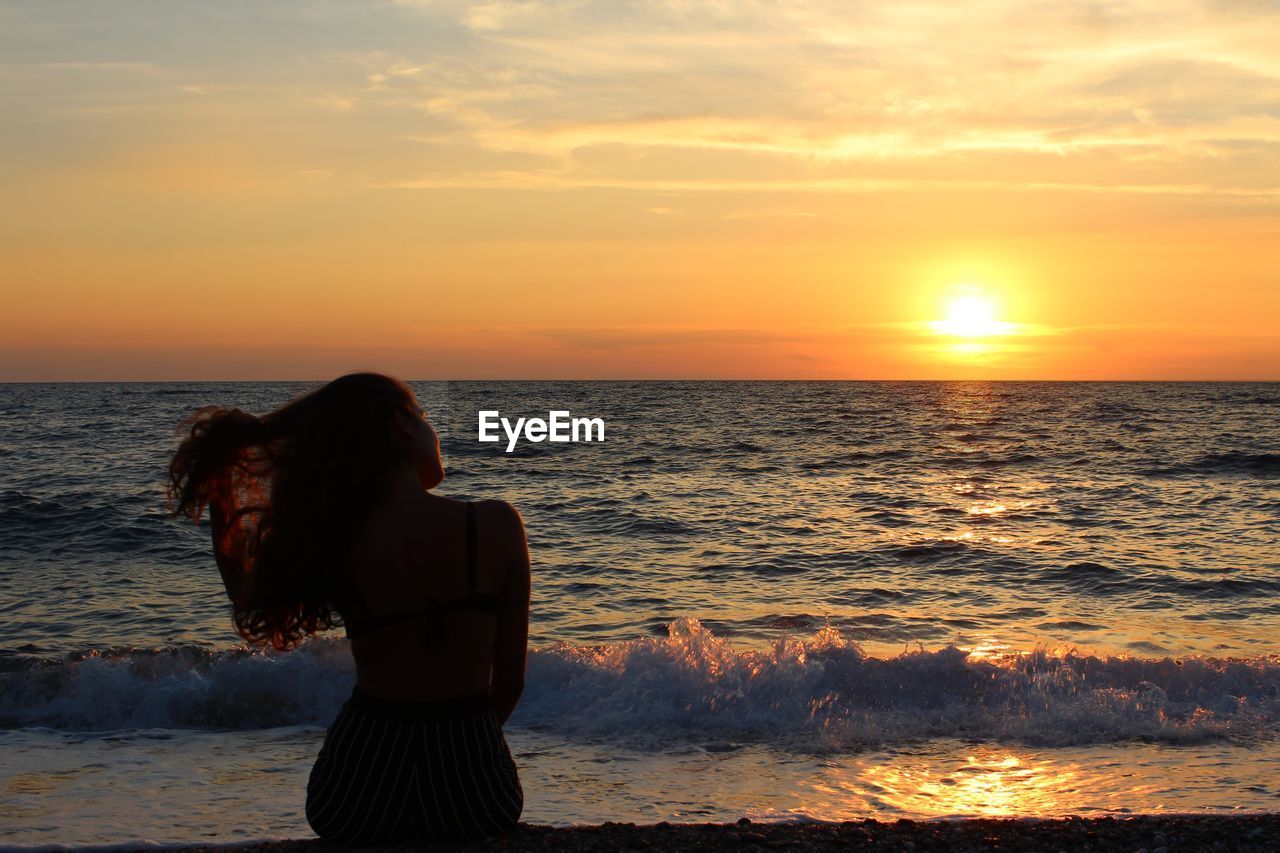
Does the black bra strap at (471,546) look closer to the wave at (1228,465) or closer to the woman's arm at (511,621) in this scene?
the woman's arm at (511,621)

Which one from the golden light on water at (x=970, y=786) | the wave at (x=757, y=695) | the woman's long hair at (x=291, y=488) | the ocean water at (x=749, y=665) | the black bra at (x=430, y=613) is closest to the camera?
→ the woman's long hair at (x=291, y=488)

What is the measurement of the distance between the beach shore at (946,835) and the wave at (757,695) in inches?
77.9

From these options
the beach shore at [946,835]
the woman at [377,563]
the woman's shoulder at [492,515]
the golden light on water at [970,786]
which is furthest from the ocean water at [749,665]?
the woman's shoulder at [492,515]

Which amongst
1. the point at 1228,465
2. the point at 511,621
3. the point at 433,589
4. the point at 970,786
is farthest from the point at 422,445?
the point at 1228,465

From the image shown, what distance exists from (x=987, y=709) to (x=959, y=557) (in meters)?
7.48

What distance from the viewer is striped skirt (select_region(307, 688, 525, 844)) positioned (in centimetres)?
338

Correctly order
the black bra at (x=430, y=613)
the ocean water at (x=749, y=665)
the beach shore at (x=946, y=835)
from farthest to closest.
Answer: the ocean water at (x=749, y=665)
the beach shore at (x=946, y=835)
the black bra at (x=430, y=613)

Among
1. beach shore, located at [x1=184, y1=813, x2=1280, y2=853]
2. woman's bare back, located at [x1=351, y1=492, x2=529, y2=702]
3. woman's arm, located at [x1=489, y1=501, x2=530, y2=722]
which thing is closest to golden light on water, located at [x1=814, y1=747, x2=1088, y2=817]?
beach shore, located at [x1=184, y1=813, x2=1280, y2=853]

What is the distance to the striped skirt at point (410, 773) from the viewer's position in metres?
3.38

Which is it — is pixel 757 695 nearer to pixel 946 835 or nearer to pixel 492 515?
pixel 946 835

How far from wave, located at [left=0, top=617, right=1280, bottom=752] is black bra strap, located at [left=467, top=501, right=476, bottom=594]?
452 cm

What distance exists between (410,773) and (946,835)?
9.41 ft

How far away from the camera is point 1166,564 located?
14086mm

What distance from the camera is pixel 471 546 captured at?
10.00 feet
